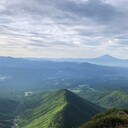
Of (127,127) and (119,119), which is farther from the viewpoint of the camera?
(119,119)

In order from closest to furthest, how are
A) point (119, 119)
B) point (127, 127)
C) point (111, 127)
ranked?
point (127, 127) < point (111, 127) < point (119, 119)

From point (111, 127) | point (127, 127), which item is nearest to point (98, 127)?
point (111, 127)

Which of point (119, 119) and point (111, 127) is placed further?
point (119, 119)

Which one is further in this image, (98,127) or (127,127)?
(98,127)

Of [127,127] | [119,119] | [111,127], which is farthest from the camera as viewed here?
[119,119]

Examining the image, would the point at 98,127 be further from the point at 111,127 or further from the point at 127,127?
the point at 127,127
